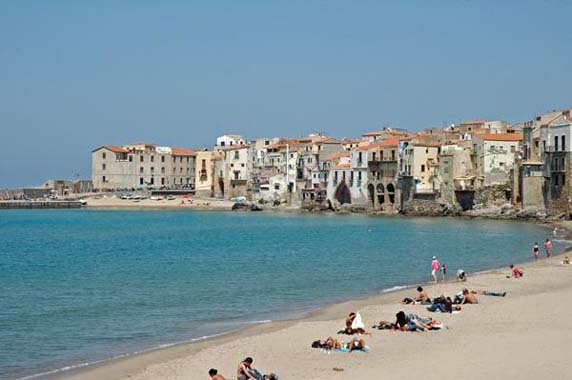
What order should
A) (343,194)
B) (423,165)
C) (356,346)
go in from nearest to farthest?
1. (356,346)
2. (423,165)
3. (343,194)

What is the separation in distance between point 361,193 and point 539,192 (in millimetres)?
22849

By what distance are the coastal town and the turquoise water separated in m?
5.53

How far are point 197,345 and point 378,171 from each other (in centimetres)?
6570

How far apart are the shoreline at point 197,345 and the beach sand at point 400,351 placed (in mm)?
22

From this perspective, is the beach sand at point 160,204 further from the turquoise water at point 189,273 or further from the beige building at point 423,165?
the turquoise water at point 189,273

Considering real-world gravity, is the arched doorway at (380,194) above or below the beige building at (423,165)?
below

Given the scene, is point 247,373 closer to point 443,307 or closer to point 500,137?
point 443,307

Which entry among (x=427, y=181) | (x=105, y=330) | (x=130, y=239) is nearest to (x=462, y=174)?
(x=427, y=181)

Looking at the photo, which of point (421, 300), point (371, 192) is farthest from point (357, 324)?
point (371, 192)

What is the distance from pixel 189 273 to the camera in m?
33.9

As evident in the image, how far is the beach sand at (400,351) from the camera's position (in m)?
13.7

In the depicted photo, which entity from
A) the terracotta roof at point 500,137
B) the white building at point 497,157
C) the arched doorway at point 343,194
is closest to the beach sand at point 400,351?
the white building at point 497,157

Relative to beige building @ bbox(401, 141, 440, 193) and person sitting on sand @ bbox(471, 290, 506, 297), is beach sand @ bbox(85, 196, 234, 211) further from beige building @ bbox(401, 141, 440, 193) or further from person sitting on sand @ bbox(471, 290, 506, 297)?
person sitting on sand @ bbox(471, 290, 506, 297)

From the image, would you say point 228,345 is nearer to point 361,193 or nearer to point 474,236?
point 474,236
